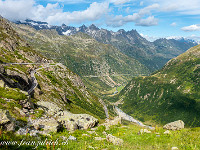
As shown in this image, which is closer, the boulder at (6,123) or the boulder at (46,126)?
the boulder at (6,123)

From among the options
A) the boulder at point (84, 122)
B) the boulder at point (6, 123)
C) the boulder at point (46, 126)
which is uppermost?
the boulder at point (6, 123)

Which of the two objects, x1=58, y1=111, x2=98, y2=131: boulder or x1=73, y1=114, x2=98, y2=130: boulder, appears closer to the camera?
x1=58, y1=111, x2=98, y2=131: boulder

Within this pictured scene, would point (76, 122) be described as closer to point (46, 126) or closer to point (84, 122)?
point (84, 122)

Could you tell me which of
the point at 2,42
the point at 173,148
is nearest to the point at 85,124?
the point at 173,148

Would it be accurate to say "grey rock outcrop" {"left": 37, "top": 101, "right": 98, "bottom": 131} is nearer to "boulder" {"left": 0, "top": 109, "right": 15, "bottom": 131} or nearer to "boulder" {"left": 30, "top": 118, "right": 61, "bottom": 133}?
"boulder" {"left": 30, "top": 118, "right": 61, "bottom": 133}

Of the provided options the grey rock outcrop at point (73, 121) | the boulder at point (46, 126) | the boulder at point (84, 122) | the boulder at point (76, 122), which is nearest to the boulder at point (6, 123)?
the boulder at point (46, 126)

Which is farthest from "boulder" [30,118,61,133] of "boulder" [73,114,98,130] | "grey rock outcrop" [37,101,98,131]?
"boulder" [73,114,98,130]

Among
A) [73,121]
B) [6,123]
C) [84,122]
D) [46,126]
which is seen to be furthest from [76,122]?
[6,123]

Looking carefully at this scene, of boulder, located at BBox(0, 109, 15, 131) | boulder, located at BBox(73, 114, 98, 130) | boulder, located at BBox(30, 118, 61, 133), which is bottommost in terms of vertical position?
boulder, located at BBox(73, 114, 98, 130)

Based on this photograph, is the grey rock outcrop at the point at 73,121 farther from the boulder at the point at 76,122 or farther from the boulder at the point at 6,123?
the boulder at the point at 6,123

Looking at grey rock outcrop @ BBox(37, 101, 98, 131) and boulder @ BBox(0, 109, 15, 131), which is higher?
boulder @ BBox(0, 109, 15, 131)

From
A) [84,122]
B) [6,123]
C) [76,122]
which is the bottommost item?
[84,122]

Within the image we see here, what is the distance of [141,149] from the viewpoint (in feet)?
69.1

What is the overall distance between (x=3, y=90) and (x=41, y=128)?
1936 cm
